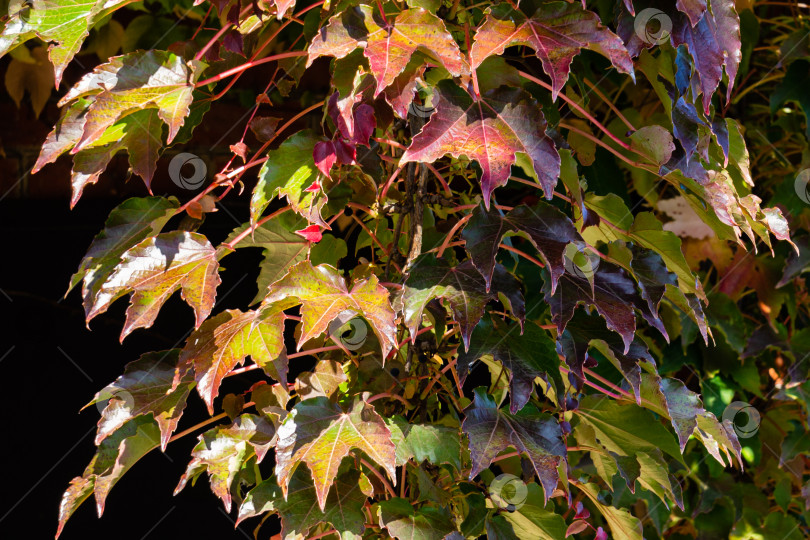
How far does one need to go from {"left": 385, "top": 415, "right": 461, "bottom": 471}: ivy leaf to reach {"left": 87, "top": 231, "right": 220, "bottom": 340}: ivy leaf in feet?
0.78

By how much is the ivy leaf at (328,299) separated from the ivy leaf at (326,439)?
80 mm

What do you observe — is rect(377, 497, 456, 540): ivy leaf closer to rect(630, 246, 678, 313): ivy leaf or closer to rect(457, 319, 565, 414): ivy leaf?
rect(457, 319, 565, 414): ivy leaf

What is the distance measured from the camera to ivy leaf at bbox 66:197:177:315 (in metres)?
0.78

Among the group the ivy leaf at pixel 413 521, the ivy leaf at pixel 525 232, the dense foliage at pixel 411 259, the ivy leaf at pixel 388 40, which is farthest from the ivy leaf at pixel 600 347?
the ivy leaf at pixel 388 40

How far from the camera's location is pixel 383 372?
810 millimetres

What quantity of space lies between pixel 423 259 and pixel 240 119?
92 cm

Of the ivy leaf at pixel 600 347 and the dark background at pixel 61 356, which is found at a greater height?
the ivy leaf at pixel 600 347

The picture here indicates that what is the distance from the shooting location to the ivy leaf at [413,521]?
72cm

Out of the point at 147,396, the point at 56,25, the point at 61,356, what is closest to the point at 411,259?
the point at 147,396

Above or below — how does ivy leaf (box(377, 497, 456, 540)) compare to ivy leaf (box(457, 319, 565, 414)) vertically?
below

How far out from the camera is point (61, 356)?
1409mm

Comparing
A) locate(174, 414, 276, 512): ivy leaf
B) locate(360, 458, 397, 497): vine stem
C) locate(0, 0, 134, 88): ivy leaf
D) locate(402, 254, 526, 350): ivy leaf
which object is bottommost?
locate(360, 458, 397, 497): vine stem

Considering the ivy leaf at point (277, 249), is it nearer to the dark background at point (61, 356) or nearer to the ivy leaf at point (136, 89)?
the ivy leaf at point (136, 89)

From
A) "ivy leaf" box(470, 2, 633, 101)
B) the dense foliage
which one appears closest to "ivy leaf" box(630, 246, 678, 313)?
the dense foliage
